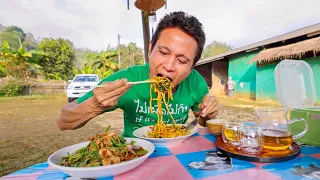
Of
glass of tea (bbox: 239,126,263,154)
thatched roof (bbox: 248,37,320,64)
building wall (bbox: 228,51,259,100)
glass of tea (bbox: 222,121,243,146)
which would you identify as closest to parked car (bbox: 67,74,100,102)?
thatched roof (bbox: 248,37,320,64)

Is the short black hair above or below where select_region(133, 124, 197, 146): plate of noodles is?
above

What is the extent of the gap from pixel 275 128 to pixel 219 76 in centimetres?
1841

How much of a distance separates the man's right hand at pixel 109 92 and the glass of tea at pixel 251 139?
2.44 feet

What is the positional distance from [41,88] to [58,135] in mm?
16818

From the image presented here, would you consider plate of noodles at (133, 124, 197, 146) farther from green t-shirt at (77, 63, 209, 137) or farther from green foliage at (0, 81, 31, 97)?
green foliage at (0, 81, 31, 97)

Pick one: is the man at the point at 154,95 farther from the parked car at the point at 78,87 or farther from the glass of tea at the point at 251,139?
the parked car at the point at 78,87

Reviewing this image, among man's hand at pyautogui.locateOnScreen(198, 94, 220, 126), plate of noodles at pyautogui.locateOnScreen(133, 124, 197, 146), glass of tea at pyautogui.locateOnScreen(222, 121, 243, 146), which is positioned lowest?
plate of noodles at pyautogui.locateOnScreen(133, 124, 197, 146)

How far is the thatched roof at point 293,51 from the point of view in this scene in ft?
29.2

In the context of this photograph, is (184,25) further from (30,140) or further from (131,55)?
(131,55)

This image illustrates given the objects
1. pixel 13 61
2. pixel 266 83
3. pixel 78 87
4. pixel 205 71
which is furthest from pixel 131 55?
pixel 266 83

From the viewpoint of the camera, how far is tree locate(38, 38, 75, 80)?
2525cm

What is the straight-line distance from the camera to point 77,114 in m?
1.54

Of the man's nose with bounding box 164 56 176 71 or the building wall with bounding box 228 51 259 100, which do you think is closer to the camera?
the man's nose with bounding box 164 56 176 71

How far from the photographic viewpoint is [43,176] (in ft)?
3.31
